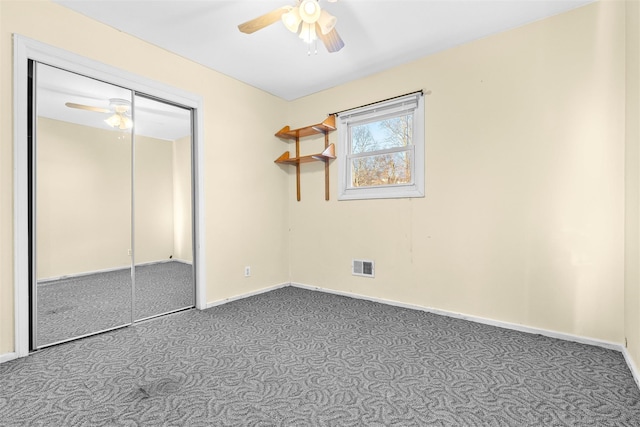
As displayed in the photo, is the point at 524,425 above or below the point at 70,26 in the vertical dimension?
below

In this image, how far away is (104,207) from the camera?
104 inches

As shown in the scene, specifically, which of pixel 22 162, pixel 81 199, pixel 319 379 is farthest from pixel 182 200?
pixel 319 379

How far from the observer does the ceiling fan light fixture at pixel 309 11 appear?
6.38ft

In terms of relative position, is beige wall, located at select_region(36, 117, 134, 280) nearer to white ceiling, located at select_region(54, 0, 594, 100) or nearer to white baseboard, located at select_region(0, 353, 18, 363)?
white baseboard, located at select_region(0, 353, 18, 363)

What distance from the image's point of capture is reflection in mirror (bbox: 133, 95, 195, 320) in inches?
113

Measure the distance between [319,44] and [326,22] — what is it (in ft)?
2.91

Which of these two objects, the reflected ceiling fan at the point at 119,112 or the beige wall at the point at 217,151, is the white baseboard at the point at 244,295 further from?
the reflected ceiling fan at the point at 119,112

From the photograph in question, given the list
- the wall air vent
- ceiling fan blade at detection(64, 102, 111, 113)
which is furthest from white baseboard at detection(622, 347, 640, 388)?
ceiling fan blade at detection(64, 102, 111, 113)

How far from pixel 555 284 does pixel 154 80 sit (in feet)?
12.8

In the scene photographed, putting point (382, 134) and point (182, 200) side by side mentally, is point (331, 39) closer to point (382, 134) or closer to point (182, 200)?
point (382, 134)

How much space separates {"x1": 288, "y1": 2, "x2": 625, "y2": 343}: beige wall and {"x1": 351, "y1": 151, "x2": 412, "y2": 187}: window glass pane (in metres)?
0.25

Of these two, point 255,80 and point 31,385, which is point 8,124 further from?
point 255,80

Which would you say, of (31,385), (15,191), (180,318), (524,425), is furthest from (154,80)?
(524,425)

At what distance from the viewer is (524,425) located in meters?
1.41
